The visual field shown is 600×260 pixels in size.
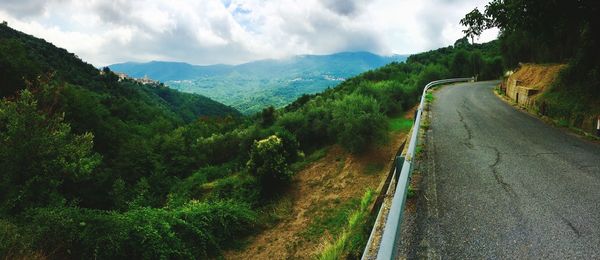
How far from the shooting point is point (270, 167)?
1527 centimetres

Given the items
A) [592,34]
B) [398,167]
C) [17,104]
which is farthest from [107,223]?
[592,34]

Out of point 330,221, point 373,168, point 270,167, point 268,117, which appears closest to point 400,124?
point 373,168

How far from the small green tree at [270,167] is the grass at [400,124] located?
5.90 metres

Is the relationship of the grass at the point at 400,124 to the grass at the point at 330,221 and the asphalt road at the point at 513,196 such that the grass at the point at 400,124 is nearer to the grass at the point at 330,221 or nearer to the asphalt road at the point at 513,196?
the asphalt road at the point at 513,196

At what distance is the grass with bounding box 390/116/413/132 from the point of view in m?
15.8

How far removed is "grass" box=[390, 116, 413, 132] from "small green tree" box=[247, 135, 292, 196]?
19.3ft

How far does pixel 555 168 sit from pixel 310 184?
945 cm

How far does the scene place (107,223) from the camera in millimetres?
10047

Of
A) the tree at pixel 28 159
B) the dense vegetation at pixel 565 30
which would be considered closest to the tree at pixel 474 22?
the dense vegetation at pixel 565 30

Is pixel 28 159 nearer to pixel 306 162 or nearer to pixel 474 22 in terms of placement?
pixel 306 162

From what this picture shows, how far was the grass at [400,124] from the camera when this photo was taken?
15.8m

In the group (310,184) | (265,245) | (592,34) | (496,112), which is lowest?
(265,245)

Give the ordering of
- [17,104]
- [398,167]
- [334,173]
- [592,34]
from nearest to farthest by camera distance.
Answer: [398,167] → [592,34] → [334,173] → [17,104]

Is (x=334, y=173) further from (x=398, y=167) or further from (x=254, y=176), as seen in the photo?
(x=398, y=167)
